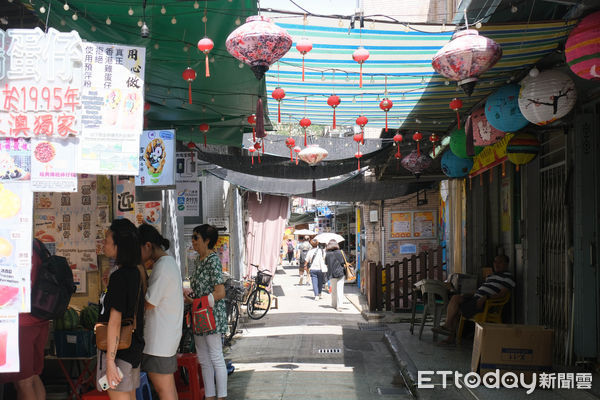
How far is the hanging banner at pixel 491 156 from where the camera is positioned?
853 cm

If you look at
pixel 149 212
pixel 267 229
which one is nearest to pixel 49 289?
pixel 149 212

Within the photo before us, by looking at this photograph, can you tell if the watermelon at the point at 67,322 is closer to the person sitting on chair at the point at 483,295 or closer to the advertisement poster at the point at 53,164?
the advertisement poster at the point at 53,164

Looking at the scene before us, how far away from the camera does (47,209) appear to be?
6.93m

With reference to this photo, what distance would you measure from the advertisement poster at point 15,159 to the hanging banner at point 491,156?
6.27 meters

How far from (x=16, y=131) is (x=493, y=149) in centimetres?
718

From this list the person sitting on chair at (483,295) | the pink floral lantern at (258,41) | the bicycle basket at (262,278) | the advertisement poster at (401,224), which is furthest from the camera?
the advertisement poster at (401,224)

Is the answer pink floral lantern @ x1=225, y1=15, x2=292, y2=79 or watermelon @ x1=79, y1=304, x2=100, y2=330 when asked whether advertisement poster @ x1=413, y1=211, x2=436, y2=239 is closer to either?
watermelon @ x1=79, y1=304, x2=100, y2=330

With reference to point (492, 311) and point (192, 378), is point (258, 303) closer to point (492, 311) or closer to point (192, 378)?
point (492, 311)

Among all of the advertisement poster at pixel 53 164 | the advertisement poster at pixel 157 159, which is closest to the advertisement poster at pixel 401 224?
the advertisement poster at pixel 157 159

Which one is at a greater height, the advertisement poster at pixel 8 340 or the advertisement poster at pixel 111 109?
the advertisement poster at pixel 111 109

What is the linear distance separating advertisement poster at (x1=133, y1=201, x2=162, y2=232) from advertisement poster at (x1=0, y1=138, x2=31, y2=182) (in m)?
3.44

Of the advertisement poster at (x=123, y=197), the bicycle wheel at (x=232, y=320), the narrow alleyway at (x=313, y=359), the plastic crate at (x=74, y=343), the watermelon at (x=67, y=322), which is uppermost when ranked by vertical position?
the advertisement poster at (x=123, y=197)

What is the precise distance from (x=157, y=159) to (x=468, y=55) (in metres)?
3.66

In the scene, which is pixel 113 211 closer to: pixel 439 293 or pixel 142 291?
pixel 142 291
